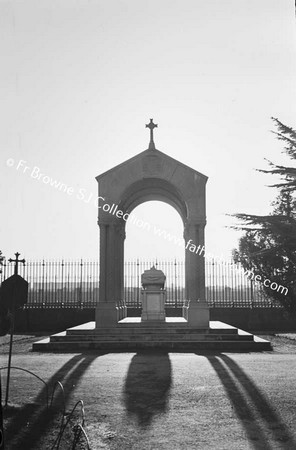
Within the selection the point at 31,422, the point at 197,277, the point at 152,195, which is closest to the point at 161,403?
the point at 31,422

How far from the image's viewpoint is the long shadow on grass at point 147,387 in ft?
20.9

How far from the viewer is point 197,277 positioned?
16.5 m

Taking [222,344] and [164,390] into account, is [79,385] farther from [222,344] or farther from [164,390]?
[222,344]

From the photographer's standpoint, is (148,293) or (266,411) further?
(148,293)

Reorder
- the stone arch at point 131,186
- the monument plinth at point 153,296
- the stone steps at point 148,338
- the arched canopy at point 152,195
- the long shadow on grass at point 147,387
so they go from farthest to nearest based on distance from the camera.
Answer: the arched canopy at point 152,195
the monument plinth at point 153,296
the stone arch at point 131,186
the stone steps at point 148,338
the long shadow on grass at point 147,387

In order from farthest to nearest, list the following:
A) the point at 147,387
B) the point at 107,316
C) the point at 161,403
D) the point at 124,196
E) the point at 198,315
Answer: the point at 124,196 < the point at 107,316 < the point at 198,315 < the point at 147,387 < the point at 161,403

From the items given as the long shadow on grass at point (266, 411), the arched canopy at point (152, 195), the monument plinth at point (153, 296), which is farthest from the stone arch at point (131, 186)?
the long shadow on grass at point (266, 411)

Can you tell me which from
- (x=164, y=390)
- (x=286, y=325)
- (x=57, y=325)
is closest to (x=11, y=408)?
(x=164, y=390)

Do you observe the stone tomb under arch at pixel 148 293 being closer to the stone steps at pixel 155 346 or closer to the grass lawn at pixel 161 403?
the stone steps at pixel 155 346

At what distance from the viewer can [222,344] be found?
45.6 feet

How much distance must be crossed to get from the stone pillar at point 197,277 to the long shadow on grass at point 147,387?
15.2ft

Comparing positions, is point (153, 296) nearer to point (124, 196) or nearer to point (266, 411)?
point (124, 196)

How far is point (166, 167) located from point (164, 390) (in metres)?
10.9

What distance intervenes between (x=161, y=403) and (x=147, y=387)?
118 centimetres
